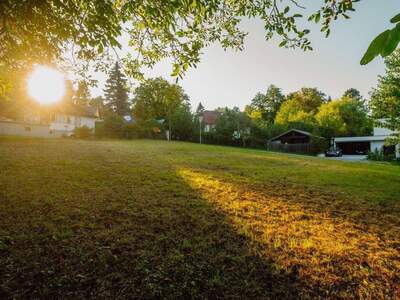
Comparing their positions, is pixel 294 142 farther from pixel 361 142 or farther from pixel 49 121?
pixel 49 121

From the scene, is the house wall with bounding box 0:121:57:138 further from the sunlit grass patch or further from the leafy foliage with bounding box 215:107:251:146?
the sunlit grass patch

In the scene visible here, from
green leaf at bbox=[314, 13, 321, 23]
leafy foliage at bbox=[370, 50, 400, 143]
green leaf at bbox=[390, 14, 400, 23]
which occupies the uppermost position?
leafy foliage at bbox=[370, 50, 400, 143]

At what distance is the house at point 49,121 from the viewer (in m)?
27.0

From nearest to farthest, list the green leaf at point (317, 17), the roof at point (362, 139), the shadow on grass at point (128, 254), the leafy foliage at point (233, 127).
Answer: the shadow on grass at point (128, 254)
the green leaf at point (317, 17)
the roof at point (362, 139)
the leafy foliage at point (233, 127)

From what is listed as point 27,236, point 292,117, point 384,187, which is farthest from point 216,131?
point 27,236

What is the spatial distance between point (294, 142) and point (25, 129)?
40.6m

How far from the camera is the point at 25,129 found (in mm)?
28094

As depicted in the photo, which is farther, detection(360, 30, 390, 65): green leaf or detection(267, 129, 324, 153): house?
detection(267, 129, 324, 153): house

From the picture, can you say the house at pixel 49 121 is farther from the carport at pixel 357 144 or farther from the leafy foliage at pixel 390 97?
the carport at pixel 357 144

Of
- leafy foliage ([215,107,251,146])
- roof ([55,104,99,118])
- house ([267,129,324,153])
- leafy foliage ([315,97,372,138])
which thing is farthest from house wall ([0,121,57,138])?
leafy foliage ([315,97,372,138])

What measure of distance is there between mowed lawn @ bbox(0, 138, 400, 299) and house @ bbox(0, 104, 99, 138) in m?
27.1

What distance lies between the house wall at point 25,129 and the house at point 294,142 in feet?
110

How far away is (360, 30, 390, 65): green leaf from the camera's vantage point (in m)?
1.02

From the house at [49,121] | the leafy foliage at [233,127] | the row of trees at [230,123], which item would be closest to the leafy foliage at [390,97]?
the row of trees at [230,123]
